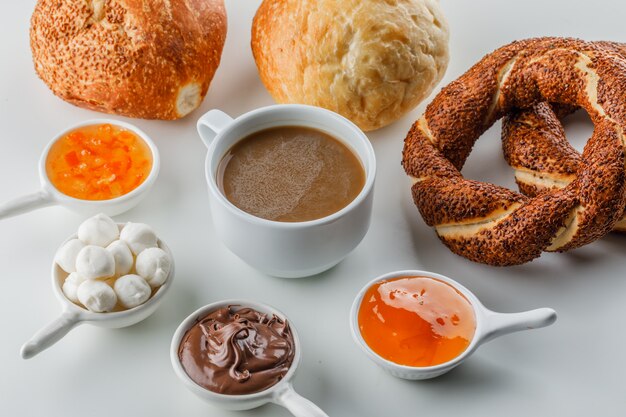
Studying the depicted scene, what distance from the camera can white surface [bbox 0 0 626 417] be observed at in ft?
8.01

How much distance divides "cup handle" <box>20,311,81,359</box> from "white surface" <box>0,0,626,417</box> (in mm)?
145

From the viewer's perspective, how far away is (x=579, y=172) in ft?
8.76

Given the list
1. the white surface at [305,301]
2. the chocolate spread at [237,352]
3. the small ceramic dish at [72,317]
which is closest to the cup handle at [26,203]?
the white surface at [305,301]

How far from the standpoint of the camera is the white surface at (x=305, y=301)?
2.44m

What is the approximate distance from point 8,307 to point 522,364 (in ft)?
5.17

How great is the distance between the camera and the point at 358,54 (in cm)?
295

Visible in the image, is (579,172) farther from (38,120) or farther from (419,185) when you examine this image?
(38,120)

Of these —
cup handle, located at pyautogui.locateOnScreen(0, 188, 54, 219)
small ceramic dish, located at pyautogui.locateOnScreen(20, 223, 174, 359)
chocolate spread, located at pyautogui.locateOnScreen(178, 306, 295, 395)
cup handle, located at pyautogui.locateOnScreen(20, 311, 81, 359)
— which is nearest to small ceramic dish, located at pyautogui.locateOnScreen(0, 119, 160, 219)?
cup handle, located at pyautogui.locateOnScreen(0, 188, 54, 219)

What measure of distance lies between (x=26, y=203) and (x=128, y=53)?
2.13ft

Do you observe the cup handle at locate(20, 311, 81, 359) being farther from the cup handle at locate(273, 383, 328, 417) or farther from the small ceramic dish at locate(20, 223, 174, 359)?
the cup handle at locate(273, 383, 328, 417)

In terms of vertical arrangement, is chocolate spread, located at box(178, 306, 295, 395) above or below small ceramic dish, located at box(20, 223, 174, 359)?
above

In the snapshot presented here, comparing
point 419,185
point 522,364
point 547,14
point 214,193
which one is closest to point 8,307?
point 214,193

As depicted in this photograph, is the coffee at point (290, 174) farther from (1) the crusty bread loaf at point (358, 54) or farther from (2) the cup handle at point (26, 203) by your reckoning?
(2) the cup handle at point (26, 203)

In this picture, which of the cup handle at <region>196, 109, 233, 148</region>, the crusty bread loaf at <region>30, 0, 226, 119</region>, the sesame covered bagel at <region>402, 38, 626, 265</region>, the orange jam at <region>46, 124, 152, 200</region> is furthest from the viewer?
the crusty bread loaf at <region>30, 0, 226, 119</region>
